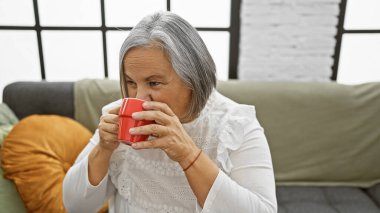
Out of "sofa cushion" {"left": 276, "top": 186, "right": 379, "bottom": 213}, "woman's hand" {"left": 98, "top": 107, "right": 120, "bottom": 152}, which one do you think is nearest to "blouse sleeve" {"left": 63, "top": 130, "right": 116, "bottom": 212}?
"woman's hand" {"left": 98, "top": 107, "right": 120, "bottom": 152}

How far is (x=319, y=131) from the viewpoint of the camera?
1938 millimetres

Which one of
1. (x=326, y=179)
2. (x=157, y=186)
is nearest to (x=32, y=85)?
(x=157, y=186)

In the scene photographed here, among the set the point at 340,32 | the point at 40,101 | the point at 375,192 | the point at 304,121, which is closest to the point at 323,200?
the point at 375,192

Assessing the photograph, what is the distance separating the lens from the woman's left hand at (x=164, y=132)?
770 mm

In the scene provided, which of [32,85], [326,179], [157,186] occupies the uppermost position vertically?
[32,85]

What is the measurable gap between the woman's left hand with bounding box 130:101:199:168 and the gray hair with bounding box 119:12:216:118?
0.54ft

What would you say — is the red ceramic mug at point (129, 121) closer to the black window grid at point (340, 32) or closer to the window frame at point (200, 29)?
the window frame at point (200, 29)

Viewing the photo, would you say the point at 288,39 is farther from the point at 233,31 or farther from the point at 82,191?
the point at 82,191

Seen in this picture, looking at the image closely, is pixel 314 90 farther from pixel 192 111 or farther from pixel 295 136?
pixel 192 111

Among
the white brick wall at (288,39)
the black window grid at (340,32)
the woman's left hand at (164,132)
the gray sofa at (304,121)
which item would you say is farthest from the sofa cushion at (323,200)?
the woman's left hand at (164,132)

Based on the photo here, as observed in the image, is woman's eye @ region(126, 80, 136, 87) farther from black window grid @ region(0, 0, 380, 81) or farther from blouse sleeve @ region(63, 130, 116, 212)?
black window grid @ region(0, 0, 380, 81)

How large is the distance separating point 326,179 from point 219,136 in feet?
3.88

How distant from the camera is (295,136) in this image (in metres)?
1.94

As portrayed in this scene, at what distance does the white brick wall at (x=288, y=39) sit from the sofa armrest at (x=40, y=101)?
1.12 meters
